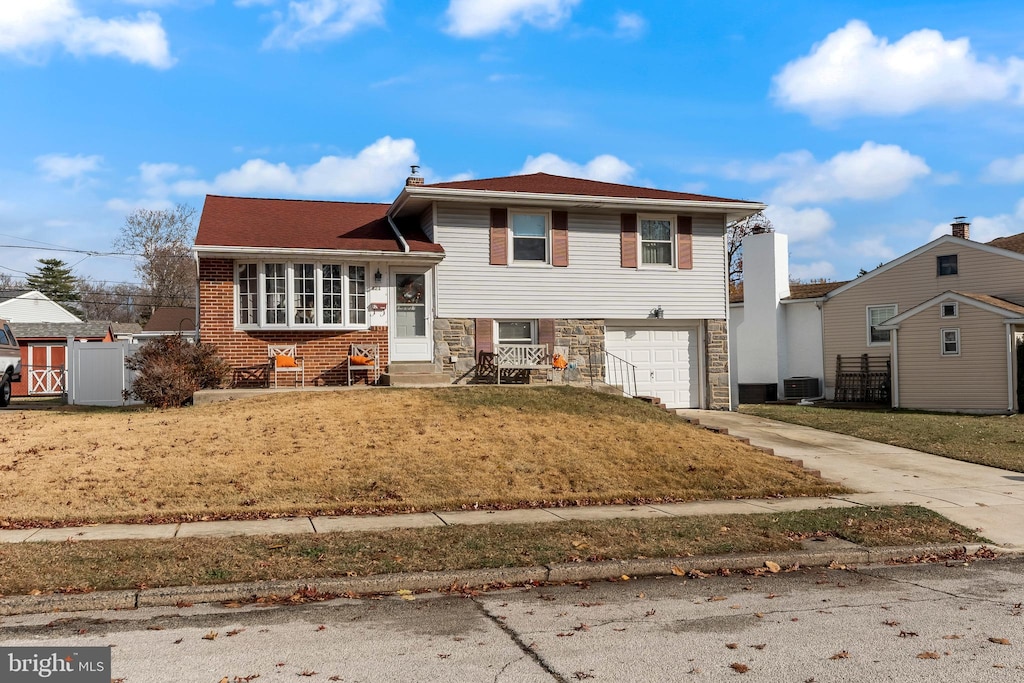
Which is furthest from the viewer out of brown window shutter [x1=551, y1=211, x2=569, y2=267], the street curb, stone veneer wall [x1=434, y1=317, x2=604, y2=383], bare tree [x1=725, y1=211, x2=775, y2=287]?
bare tree [x1=725, y1=211, x2=775, y2=287]

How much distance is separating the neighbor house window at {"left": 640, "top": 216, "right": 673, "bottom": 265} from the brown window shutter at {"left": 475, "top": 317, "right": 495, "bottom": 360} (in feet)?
14.2

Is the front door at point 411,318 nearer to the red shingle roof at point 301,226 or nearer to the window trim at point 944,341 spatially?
the red shingle roof at point 301,226

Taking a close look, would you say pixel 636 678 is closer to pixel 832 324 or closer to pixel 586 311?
pixel 586 311

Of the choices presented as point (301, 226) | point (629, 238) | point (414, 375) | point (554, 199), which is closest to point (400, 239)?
point (301, 226)

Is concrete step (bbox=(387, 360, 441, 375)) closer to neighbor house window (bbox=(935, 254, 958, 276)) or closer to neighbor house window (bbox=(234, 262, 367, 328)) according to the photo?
neighbor house window (bbox=(234, 262, 367, 328))

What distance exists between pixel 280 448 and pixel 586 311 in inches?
395

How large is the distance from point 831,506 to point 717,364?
1083 centimetres

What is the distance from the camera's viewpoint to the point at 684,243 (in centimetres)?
2155

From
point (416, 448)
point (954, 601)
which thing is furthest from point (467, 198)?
point (954, 601)

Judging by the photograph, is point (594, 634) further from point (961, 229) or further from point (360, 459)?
point (961, 229)

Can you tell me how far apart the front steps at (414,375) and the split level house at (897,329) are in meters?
8.48

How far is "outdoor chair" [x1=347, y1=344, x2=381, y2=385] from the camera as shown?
18797 mm

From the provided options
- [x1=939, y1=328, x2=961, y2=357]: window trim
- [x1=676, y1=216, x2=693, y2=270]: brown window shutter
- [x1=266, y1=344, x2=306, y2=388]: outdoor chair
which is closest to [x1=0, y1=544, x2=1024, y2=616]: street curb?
[x1=266, y1=344, x2=306, y2=388]: outdoor chair

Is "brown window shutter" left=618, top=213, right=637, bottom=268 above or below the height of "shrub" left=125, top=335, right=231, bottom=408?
above
